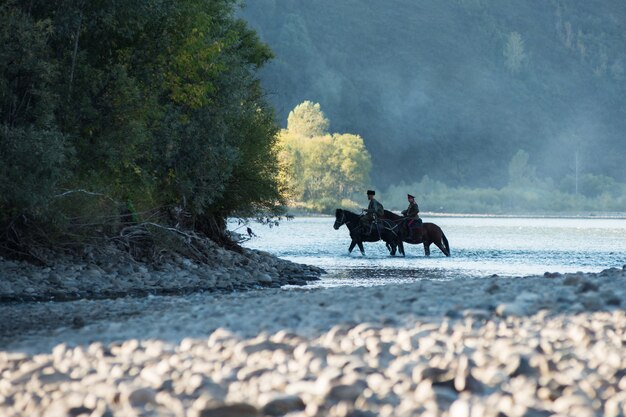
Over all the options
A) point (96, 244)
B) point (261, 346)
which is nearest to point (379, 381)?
point (261, 346)

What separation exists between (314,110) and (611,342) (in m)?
165

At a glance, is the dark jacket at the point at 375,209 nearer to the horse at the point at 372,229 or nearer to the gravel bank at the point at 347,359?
the horse at the point at 372,229

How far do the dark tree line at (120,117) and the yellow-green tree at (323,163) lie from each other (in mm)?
123103

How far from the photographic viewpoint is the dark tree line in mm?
22531

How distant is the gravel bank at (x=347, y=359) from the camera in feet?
32.2

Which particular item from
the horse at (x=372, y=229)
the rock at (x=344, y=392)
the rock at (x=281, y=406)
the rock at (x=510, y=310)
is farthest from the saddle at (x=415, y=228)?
the rock at (x=281, y=406)

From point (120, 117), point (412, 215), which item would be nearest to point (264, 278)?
point (120, 117)

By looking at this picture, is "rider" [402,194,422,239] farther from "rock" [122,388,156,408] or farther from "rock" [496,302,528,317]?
"rock" [122,388,156,408]

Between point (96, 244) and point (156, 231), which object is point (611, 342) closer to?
point (96, 244)

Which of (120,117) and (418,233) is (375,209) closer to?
(418,233)

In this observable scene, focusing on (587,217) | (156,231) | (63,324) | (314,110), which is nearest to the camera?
(63,324)

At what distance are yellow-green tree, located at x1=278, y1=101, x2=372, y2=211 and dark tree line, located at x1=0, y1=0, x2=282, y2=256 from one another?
123103 millimetres

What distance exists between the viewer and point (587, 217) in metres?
197

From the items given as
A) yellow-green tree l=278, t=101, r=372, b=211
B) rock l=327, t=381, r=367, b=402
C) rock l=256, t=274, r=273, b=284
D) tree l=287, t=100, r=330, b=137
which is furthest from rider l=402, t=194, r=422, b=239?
tree l=287, t=100, r=330, b=137
